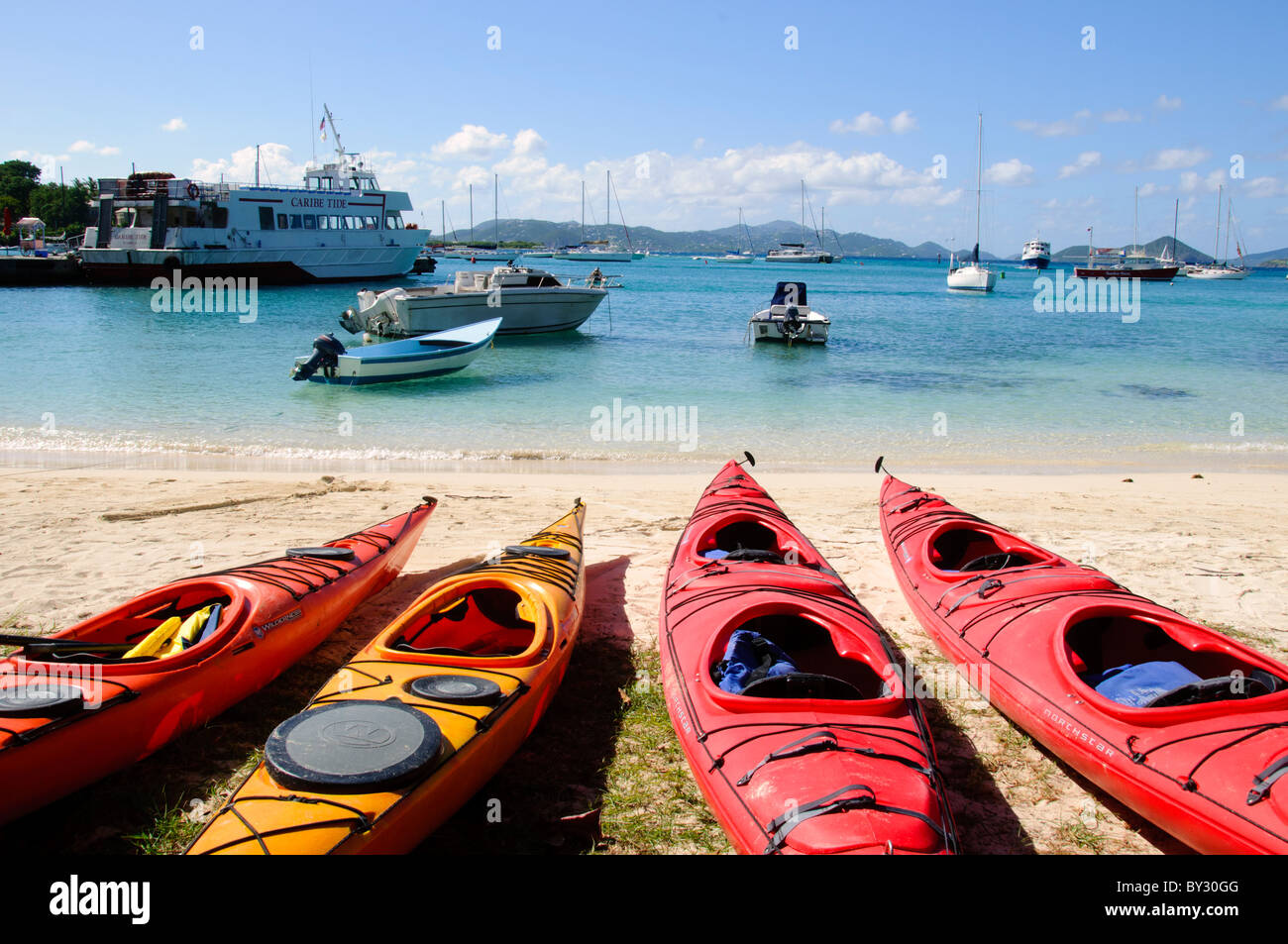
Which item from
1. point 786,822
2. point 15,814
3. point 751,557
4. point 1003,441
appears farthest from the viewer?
point 1003,441

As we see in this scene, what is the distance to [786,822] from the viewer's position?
2979 millimetres

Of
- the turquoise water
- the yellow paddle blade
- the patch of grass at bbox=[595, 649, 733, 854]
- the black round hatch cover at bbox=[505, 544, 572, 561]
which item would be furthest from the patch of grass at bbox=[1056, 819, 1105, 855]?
the turquoise water

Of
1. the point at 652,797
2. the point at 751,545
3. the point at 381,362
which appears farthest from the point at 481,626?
the point at 381,362

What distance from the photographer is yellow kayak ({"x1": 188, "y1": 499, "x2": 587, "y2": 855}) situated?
2943 millimetres

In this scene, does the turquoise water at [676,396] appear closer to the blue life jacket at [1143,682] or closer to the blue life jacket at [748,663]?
the blue life jacket at [748,663]

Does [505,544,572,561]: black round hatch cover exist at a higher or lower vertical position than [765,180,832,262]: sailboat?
lower

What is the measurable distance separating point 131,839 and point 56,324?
28.6 meters

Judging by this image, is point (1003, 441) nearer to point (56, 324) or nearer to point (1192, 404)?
point (1192, 404)

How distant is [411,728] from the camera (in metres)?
3.43

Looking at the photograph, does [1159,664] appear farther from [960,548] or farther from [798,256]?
[798,256]

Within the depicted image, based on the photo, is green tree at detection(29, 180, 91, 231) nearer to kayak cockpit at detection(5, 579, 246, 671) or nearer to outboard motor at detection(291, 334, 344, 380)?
outboard motor at detection(291, 334, 344, 380)

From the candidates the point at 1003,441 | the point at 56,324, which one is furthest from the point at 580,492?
the point at 56,324

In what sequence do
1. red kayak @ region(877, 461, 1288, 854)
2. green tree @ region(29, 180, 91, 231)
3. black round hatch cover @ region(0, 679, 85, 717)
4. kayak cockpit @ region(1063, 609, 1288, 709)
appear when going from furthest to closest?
1. green tree @ region(29, 180, 91, 231)
2. kayak cockpit @ region(1063, 609, 1288, 709)
3. black round hatch cover @ region(0, 679, 85, 717)
4. red kayak @ region(877, 461, 1288, 854)

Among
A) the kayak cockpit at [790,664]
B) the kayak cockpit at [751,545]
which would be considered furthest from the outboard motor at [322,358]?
the kayak cockpit at [790,664]
